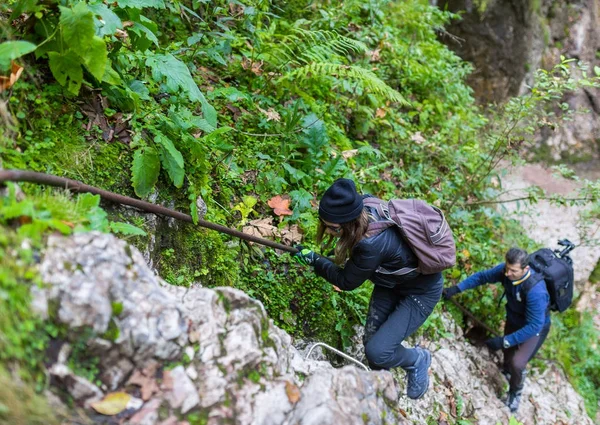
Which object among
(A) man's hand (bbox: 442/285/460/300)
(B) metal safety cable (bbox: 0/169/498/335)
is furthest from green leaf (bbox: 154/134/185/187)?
(A) man's hand (bbox: 442/285/460/300)

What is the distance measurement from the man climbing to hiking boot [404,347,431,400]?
182cm

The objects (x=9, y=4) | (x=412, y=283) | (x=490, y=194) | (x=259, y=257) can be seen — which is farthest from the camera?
(x=490, y=194)

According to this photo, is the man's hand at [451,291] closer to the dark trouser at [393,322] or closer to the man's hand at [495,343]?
the man's hand at [495,343]

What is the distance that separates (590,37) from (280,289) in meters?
15.2

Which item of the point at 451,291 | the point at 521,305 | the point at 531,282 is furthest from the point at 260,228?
the point at 521,305

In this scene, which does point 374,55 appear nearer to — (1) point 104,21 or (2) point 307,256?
(2) point 307,256

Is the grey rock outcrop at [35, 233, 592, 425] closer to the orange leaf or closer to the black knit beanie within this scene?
the black knit beanie

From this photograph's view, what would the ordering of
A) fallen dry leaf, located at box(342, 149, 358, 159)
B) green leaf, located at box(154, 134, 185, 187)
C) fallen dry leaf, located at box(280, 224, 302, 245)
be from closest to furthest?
green leaf, located at box(154, 134, 185, 187), fallen dry leaf, located at box(280, 224, 302, 245), fallen dry leaf, located at box(342, 149, 358, 159)

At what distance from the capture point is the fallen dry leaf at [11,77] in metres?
3.12

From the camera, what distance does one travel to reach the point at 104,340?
238 cm

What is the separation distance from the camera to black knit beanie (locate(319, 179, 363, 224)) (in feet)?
12.0

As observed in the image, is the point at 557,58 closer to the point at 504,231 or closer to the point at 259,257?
the point at 504,231

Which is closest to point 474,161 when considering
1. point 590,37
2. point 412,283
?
point 412,283

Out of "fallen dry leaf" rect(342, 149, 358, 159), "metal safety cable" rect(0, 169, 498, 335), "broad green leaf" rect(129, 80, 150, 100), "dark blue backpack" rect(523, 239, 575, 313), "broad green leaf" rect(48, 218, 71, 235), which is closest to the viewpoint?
"broad green leaf" rect(48, 218, 71, 235)
